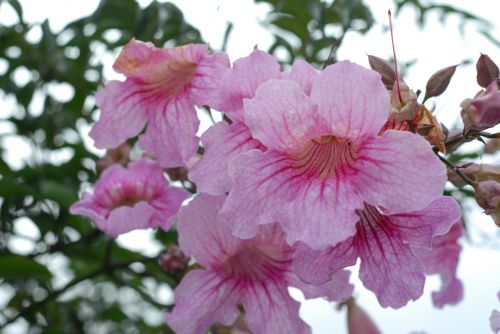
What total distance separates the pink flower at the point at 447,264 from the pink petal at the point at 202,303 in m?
0.47

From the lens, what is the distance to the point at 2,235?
83.4 inches

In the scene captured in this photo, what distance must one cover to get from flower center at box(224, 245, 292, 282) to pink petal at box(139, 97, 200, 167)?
22 cm

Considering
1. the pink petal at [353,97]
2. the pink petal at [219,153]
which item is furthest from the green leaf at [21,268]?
the pink petal at [353,97]

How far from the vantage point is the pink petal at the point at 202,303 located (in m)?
1.33

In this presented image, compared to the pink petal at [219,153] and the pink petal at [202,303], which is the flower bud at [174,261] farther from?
the pink petal at [219,153]

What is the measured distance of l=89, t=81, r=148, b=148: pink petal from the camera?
1446 millimetres

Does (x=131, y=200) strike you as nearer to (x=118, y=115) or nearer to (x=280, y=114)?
(x=118, y=115)

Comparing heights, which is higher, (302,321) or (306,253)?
(306,253)

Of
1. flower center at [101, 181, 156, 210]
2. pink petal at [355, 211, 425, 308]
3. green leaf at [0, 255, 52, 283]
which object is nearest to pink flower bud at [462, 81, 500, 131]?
pink petal at [355, 211, 425, 308]

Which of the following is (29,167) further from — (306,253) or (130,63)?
(306,253)

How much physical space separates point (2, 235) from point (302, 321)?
113 centimetres

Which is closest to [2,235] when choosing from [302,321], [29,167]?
[29,167]

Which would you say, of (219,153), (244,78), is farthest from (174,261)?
(244,78)

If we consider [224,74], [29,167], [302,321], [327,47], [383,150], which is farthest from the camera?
[29,167]
